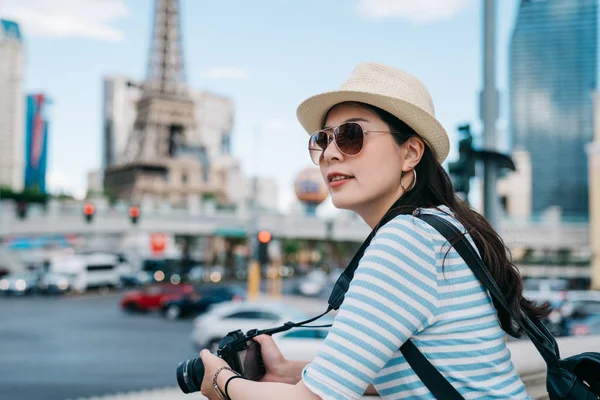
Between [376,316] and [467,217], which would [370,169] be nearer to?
[467,217]

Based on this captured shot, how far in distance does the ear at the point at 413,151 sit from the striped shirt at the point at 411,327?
9.3 inches

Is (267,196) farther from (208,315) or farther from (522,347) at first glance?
(522,347)

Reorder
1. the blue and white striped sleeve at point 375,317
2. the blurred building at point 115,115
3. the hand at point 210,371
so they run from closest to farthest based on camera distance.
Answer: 1. the blue and white striped sleeve at point 375,317
2. the hand at point 210,371
3. the blurred building at point 115,115

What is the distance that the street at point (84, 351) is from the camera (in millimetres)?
12686

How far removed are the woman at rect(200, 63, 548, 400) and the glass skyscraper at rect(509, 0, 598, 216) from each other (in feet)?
474

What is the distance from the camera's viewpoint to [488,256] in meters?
1.62

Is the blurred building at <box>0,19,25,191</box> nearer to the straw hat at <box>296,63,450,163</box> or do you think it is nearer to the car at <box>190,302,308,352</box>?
the car at <box>190,302,308,352</box>

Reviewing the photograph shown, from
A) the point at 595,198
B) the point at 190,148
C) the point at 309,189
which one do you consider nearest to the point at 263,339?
the point at 595,198

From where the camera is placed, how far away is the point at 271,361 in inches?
74.0

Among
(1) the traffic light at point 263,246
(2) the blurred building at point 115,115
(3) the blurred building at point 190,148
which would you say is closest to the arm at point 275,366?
(1) the traffic light at point 263,246

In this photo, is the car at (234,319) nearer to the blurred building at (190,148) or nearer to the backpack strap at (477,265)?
the backpack strap at (477,265)

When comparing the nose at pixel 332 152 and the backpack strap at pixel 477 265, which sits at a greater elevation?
the nose at pixel 332 152

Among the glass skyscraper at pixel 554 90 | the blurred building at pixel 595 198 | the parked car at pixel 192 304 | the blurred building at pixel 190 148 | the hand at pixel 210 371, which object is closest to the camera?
the hand at pixel 210 371

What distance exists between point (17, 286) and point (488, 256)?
44561 mm
